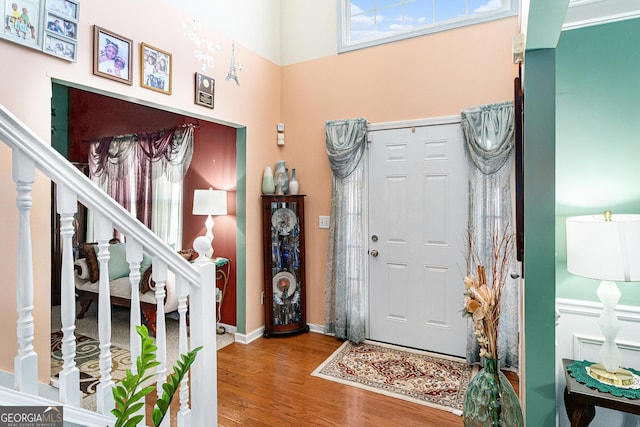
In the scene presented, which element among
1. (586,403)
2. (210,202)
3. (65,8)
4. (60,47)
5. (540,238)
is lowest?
(586,403)

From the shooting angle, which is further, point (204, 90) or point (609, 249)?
point (204, 90)

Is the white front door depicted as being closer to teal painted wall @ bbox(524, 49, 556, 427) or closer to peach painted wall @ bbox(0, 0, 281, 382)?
peach painted wall @ bbox(0, 0, 281, 382)

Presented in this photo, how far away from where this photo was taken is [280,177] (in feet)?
12.2

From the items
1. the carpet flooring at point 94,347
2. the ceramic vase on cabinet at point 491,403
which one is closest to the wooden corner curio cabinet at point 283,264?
the carpet flooring at point 94,347

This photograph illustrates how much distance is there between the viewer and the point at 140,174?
463 centimetres

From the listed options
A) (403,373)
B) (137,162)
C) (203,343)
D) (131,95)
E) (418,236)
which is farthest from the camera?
(137,162)

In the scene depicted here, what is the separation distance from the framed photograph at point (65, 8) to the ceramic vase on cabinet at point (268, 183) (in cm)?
196

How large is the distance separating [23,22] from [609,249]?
302 centimetres

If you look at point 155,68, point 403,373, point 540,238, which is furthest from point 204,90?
point 403,373

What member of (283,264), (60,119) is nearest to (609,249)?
(283,264)

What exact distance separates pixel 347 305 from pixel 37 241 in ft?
8.19

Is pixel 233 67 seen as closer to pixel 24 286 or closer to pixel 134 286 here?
pixel 134 286

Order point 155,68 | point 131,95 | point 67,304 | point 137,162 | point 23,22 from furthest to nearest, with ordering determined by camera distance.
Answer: point 137,162
point 155,68
point 131,95
point 23,22
point 67,304

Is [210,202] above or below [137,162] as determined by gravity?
below
